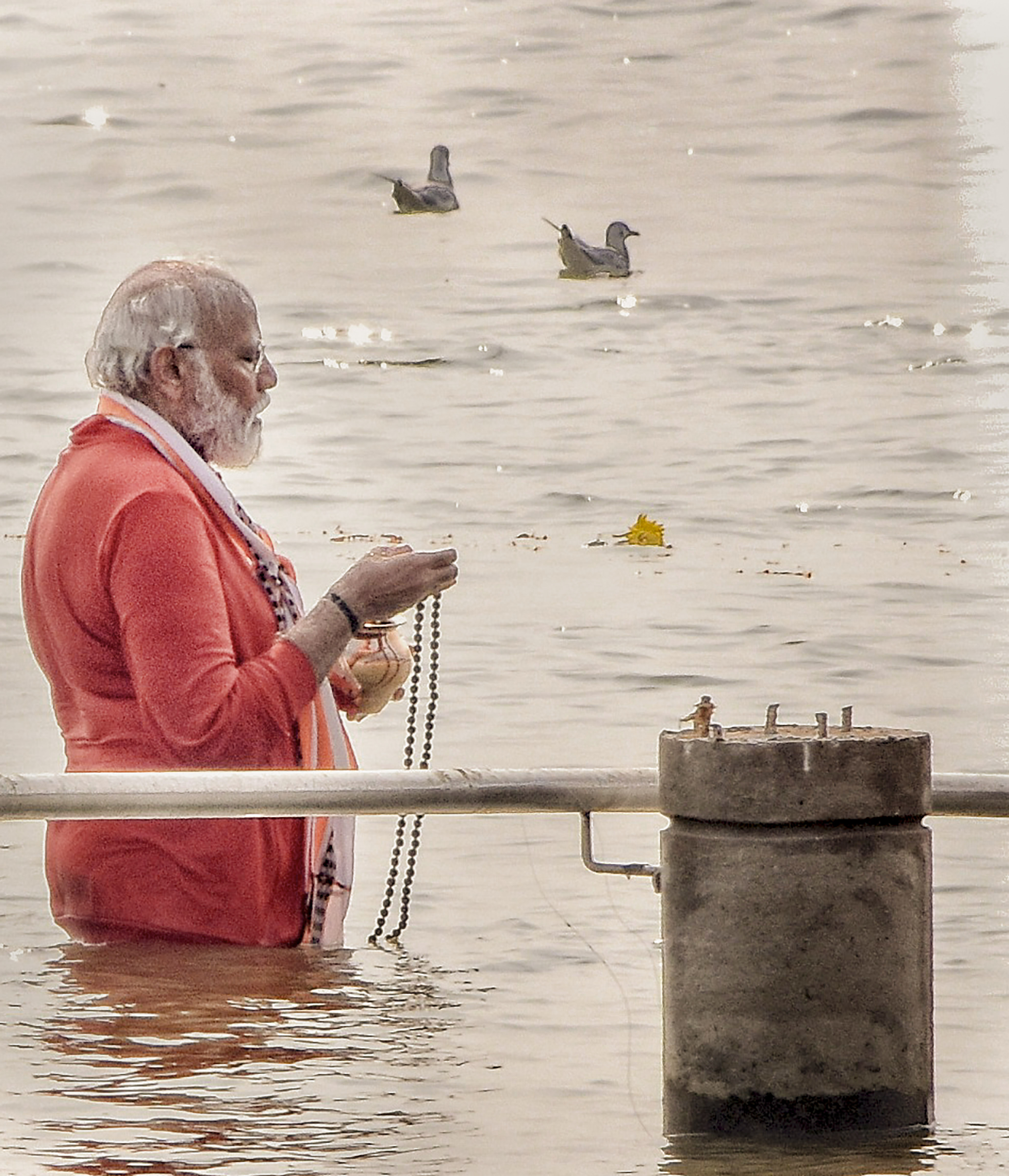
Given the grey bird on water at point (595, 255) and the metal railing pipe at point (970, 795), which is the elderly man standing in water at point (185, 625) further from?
the grey bird on water at point (595, 255)

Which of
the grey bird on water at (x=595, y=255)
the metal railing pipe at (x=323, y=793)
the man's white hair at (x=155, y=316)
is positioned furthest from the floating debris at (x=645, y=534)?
the metal railing pipe at (x=323, y=793)

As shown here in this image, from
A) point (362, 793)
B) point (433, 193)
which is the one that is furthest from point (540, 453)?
point (362, 793)

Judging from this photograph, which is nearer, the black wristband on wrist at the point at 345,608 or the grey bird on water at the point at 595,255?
the black wristband on wrist at the point at 345,608

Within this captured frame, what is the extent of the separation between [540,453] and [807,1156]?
11.1m

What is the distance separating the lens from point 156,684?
5.07m

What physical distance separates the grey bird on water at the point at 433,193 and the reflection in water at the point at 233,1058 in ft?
41.8

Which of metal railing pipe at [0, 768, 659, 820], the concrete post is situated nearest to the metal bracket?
metal railing pipe at [0, 768, 659, 820]

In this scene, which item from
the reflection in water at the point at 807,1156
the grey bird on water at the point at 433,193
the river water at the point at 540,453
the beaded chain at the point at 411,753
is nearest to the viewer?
the reflection in water at the point at 807,1156

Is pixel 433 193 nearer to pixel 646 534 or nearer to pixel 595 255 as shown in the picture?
pixel 595 255

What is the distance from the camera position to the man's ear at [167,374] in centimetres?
528

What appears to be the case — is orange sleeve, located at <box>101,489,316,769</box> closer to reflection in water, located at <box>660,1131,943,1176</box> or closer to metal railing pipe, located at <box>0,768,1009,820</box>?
metal railing pipe, located at <box>0,768,1009,820</box>

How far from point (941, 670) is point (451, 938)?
5374mm

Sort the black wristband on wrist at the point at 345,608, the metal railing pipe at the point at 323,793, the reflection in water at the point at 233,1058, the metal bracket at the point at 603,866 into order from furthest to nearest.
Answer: the black wristband on wrist at the point at 345,608 < the metal bracket at the point at 603,866 < the metal railing pipe at the point at 323,793 < the reflection in water at the point at 233,1058

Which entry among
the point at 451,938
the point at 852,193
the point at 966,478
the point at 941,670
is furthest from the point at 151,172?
the point at 451,938
